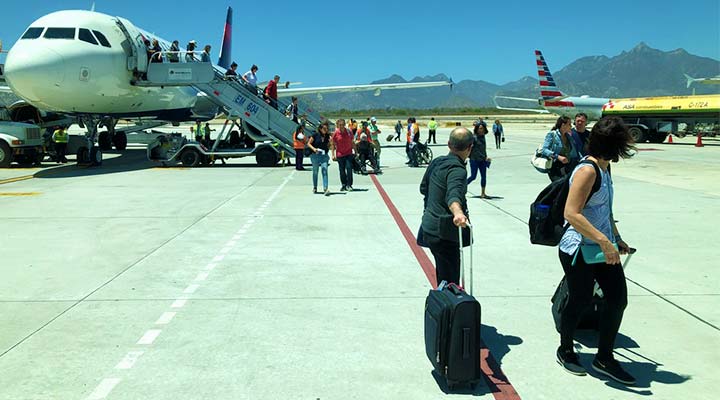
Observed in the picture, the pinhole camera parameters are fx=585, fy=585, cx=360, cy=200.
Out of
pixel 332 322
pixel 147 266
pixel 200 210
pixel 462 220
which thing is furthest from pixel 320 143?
pixel 462 220

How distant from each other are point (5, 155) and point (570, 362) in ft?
69.4

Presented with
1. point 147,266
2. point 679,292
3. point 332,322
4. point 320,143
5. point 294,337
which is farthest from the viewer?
point 320,143

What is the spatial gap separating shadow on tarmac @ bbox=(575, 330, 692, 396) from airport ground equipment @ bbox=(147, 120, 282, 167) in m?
16.7

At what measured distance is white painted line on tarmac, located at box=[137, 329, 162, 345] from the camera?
184 inches

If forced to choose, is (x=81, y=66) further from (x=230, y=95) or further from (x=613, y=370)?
(x=613, y=370)

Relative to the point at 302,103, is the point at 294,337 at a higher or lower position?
lower

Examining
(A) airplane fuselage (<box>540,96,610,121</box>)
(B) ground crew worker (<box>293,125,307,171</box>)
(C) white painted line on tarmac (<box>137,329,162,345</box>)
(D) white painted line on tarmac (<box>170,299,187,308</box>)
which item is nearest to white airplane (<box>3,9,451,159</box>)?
(B) ground crew worker (<box>293,125,307,171</box>)

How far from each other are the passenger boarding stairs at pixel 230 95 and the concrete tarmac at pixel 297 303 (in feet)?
28.6

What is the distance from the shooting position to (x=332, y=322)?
5090 millimetres

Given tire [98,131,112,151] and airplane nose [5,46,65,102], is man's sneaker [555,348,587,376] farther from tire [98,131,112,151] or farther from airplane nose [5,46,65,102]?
tire [98,131,112,151]

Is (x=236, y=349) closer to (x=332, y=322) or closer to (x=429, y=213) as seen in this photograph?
(x=332, y=322)

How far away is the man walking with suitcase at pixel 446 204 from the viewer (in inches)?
163

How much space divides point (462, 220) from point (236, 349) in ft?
6.66

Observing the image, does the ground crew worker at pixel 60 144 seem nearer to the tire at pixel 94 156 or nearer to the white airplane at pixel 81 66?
the white airplane at pixel 81 66
